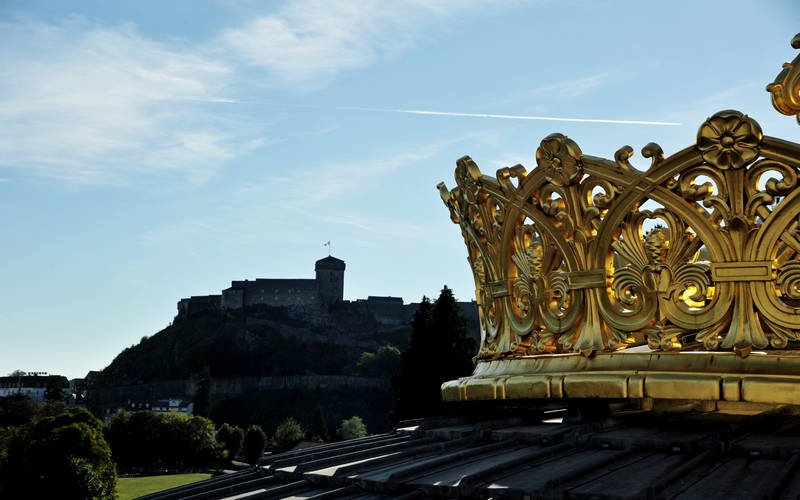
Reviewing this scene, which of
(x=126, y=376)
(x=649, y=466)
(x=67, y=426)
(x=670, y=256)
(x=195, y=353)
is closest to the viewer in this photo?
(x=649, y=466)

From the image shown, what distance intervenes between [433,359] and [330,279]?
278ft

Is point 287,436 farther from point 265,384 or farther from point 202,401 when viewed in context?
point 265,384

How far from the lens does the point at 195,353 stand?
106312 millimetres

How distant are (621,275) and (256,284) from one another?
11205cm

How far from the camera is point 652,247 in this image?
439cm

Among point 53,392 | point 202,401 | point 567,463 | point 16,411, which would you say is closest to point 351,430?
point 202,401

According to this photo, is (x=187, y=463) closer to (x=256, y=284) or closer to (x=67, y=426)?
(x=67, y=426)

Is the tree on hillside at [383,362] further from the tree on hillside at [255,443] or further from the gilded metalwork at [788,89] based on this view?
the gilded metalwork at [788,89]

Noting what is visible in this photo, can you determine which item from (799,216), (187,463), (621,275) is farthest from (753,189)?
(187,463)

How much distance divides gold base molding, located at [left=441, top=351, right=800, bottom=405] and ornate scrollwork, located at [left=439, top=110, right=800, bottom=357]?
73 mm

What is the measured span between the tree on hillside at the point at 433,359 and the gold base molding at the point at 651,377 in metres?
23.9

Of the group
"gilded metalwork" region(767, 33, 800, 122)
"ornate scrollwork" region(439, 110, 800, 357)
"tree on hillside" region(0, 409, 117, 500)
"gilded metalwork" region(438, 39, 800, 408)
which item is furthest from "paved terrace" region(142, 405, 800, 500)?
"tree on hillside" region(0, 409, 117, 500)

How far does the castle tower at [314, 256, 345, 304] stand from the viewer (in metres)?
114

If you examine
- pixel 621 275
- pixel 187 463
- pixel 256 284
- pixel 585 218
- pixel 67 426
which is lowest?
pixel 187 463
